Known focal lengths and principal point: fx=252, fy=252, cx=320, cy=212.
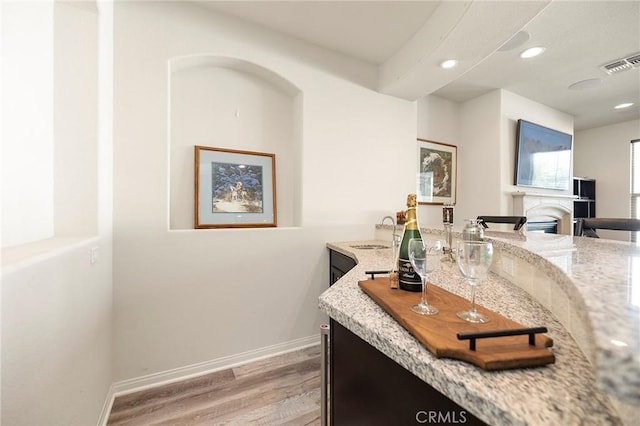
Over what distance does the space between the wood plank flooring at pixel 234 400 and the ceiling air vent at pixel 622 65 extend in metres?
4.13

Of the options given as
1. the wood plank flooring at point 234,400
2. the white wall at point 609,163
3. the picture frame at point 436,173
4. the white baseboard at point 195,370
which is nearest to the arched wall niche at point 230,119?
the white baseboard at point 195,370

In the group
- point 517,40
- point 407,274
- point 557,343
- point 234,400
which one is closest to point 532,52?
point 517,40

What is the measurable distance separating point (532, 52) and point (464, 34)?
1.32 meters

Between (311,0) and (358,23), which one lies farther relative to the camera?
(358,23)

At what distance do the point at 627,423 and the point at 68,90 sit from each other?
6.90 ft

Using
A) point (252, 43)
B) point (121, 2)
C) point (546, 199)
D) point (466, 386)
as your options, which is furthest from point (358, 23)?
point (546, 199)

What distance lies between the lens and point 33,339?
0.75m

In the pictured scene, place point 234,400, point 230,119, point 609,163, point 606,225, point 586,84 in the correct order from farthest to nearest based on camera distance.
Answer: point 609,163 < point 586,84 < point 230,119 < point 234,400 < point 606,225

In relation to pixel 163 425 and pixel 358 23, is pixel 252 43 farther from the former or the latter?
pixel 163 425

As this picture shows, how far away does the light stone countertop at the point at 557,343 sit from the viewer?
13.2 inches

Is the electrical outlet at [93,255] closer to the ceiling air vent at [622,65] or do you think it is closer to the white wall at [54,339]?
the white wall at [54,339]

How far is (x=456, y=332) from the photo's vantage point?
588 mm

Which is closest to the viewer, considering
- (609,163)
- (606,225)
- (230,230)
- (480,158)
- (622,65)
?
A: (606,225)

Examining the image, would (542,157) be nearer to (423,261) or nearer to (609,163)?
(609,163)
